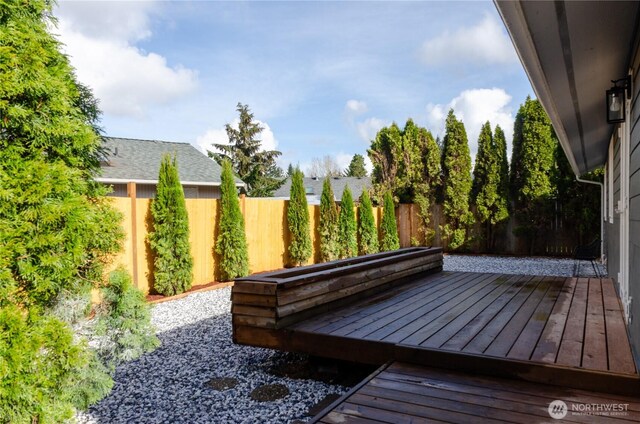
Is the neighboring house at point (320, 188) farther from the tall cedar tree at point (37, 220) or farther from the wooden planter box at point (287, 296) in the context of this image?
the tall cedar tree at point (37, 220)

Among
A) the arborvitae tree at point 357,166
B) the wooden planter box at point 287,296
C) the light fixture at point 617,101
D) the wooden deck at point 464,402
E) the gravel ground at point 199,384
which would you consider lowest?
the gravel ground at point 199,384

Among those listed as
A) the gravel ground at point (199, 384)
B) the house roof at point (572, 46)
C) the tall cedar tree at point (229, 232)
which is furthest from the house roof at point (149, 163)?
the house roof at point (572, 46)

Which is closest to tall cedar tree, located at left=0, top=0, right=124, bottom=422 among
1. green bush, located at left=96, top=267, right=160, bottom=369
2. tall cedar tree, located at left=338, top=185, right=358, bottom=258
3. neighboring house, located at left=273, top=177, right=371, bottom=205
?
green bush, located at left=96, top=267, right=160, bottom=369

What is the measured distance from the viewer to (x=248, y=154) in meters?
22.4

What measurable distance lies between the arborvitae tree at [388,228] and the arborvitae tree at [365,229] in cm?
62

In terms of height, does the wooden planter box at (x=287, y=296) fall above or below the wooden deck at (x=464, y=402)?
above

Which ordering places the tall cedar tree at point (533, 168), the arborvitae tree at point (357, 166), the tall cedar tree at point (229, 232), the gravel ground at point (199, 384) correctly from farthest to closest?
1. the arborvitae tree at point (357, 166)
2. the tall cedar tree at point (533, 168)
3. the tall cedar tree at point (229, 232)
4. the gravel ground at point (199, 384)

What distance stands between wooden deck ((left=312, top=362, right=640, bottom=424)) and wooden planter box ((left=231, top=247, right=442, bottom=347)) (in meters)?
1.04

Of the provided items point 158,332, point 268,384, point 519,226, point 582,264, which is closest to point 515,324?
point 268,384

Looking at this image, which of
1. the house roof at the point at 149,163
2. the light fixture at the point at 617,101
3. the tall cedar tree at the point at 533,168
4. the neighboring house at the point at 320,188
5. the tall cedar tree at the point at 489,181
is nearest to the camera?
the light fixture at the point at 617,101

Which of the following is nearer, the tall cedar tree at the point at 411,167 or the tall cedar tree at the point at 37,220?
the tall cedar tree at the point at 37,220

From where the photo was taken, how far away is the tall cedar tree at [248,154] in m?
22.1

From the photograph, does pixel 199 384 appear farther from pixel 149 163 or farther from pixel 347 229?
pixel 149 163

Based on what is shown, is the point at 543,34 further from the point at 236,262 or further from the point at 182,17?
the point at 182,17
